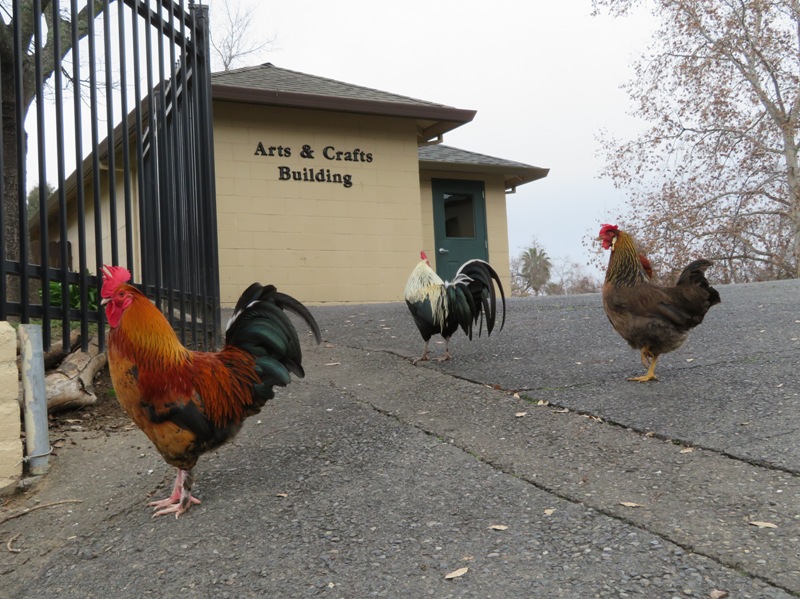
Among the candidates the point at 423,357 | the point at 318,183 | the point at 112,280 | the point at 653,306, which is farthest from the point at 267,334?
the point at 318,183

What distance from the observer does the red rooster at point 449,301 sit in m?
6.41

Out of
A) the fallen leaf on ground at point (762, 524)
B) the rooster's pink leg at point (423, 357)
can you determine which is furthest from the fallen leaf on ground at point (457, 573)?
the rooster's pink leg at point (423, 357)

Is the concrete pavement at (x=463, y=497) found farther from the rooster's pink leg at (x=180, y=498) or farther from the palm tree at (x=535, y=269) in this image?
the palm tree at (x=535, y=269)

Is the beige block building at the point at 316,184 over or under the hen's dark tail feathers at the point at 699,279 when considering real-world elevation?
over

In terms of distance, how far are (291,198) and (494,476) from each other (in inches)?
382

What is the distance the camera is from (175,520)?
10.1 ft

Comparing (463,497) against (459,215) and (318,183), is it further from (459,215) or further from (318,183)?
(459,215)

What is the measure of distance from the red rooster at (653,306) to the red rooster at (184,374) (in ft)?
9.08

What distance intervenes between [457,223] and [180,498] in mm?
→ 13451

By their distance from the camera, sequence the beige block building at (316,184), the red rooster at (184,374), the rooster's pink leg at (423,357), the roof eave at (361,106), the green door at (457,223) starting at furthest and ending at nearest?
1. the green door at (457,223)
2. the beige block building at (316,184)
3. the roof eave at (361,106)
4. the rooster's pink leg at (423,357)
5. the red rooster at (184,374)

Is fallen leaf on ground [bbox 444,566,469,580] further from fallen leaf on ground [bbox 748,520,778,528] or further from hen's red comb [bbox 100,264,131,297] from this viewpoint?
hen's red comb [bbox 100,264,131,297]

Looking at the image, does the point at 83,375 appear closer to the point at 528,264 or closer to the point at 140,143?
the point at 140,143

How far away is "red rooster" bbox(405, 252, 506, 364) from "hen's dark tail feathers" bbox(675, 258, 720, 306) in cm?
174

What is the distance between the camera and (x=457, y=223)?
1608 cm
